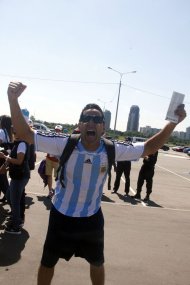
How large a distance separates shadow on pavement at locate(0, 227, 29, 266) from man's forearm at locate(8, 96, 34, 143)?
7.60 feet

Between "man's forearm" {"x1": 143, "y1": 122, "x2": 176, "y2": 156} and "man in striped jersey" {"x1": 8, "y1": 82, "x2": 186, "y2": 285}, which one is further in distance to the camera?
"man's forearm" {"x1": 143, "y1": 122, "x2": 176, "y2": 156}

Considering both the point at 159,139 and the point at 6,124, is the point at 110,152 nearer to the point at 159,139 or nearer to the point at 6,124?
the point at 159,139

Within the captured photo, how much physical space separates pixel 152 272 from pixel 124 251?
0.79 m

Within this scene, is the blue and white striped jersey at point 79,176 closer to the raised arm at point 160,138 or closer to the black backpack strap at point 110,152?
the black backpack strap at point 110,152

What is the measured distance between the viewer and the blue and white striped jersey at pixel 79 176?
3.26 metres

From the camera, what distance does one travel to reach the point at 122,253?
5711 millimetres

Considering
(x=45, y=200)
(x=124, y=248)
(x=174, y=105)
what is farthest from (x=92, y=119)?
(x=45, y=200)

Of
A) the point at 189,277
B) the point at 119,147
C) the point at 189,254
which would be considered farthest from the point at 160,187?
the point at 119,147

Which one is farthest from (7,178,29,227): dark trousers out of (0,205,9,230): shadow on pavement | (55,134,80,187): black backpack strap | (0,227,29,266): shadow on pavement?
(55,134,80,187): black backpack strap

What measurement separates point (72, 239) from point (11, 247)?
2.42 m

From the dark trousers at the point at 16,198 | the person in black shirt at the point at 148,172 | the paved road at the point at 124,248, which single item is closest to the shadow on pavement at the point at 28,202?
the paved road at the point at 124,248

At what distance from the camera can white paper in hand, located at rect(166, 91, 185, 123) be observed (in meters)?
3.24

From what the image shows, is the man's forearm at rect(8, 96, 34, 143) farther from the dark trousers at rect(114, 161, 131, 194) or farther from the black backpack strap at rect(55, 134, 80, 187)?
the dark trousers at rect(114, 161, 131, 194)

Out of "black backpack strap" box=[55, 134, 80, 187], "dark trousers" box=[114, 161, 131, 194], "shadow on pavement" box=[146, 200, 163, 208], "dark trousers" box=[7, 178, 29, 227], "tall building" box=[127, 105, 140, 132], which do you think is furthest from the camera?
"tall building" box=[127, 105, 140, 132]
